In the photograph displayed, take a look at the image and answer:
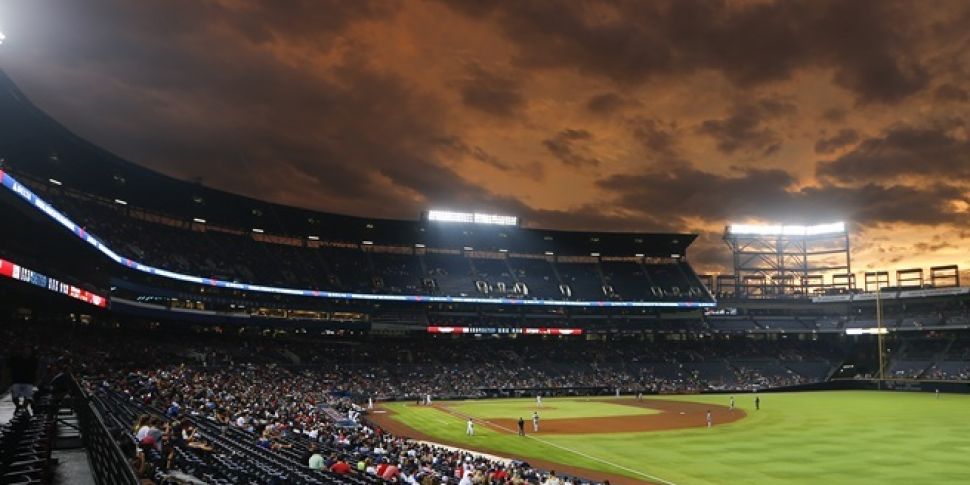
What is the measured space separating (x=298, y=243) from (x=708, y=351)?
63.7 meters

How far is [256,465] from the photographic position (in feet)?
53.0

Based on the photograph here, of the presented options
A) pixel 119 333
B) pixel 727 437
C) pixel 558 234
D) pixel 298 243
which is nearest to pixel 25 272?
pixel 119 333

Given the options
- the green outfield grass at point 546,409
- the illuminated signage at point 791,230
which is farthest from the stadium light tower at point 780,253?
the green outfield grass at point 546,409

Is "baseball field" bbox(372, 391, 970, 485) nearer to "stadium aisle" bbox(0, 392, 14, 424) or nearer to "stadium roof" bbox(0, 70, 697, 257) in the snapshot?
"stadium aisle" bbox(0, 392, 14, 424)

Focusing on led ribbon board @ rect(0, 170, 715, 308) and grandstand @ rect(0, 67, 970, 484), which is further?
led ribbon board @ rect(0, 170, 715, 308)

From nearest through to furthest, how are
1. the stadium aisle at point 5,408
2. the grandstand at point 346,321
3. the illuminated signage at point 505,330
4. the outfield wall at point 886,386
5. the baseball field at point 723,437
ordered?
the stadium aisle at point 5,408 < the grandstand at point 346,321 < the baseball field at point 723,437 < the outfield wall at point 886,386 < the illuminated signage at point 505,330

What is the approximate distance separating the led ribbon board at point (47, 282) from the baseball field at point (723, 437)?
2239cm

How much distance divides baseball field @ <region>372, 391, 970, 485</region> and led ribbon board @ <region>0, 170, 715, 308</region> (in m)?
23.9

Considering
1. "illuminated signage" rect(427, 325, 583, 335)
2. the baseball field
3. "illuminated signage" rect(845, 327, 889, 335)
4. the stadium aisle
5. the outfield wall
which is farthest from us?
"illuminated signage" rect(845, 327, 889, 335)

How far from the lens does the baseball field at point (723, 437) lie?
31.2m

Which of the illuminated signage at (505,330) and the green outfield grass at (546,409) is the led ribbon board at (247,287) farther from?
the green outfield grass at (546,409)

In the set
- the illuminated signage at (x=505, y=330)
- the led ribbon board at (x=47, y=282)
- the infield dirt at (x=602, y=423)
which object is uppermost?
the led ribbon board at (x=47, y=282)

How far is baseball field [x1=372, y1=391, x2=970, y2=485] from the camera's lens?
31.2 metres

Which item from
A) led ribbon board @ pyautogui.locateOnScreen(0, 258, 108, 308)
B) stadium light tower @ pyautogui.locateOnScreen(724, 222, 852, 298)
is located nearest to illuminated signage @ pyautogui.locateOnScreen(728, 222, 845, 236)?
stadium light tower @ pyautogui.locateOnScreen(724, 222, 852, 298)
